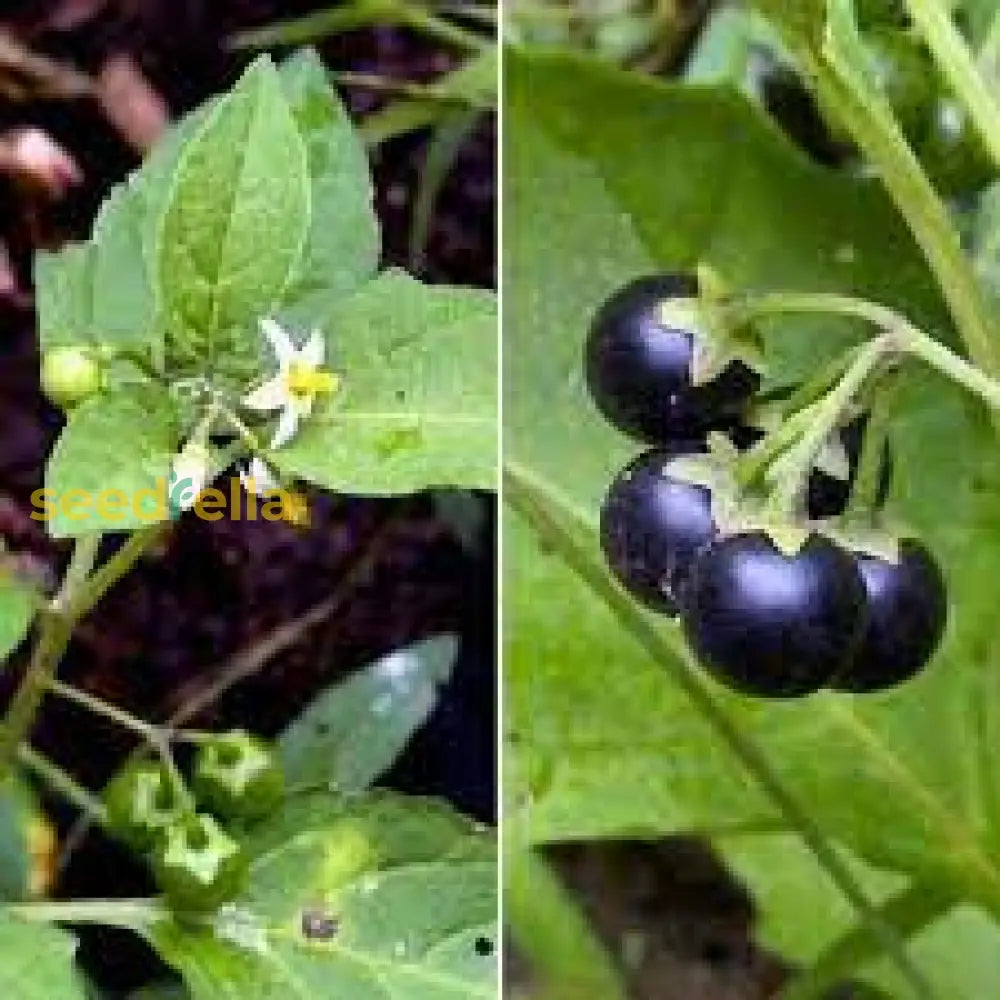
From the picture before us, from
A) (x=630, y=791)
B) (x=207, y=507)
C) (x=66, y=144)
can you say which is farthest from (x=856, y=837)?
(x=66, y=144)

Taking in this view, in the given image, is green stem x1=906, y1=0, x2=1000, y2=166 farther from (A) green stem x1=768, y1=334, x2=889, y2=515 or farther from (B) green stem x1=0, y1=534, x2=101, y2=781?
(B) green stem x1=0, y1=534, x2=101, y2=781

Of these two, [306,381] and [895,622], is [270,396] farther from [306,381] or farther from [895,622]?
[895,622]

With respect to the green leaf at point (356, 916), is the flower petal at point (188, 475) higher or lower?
higher

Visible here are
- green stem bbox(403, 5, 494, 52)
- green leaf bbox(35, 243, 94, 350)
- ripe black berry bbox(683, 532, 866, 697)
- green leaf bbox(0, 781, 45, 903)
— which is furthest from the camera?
green stem bbox(403, 5, 494, 52)

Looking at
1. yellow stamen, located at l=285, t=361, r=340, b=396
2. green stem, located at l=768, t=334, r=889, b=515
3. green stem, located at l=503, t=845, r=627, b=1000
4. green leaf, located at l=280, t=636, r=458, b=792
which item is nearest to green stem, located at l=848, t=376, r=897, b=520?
green stem, located at l=768, t=334, r=889, b=515

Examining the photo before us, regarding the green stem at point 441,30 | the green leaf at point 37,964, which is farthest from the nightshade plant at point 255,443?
the green stem at point 441,30

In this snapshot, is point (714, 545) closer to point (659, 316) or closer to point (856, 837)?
point (659, 316)

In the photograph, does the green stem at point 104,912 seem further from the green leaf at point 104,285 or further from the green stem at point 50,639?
the green leaf at point 104,285
